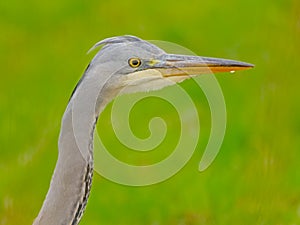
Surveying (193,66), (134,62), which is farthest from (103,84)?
(193,66)

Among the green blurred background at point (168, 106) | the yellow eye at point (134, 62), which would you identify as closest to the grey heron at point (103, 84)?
the yellow eye at point (134, 62)

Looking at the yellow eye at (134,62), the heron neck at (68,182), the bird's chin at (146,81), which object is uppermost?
the yellow eye at (134,62)

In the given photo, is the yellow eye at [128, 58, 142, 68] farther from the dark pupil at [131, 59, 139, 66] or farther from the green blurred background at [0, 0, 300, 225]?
the green blurred background at [0, 0, 300, 225]

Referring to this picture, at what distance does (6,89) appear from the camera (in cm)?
439

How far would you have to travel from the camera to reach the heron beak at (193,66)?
235 centimetres

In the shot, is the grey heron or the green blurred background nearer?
the grey heron

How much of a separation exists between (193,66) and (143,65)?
0.37ft

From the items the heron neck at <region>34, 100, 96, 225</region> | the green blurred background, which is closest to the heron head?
the heron neck at <region>34, 100, 96, 225</region>

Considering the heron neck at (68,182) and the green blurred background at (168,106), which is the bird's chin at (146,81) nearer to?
the heron neck at (68,182)

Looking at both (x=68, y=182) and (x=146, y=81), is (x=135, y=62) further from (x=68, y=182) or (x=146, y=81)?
(x=68, y=182)

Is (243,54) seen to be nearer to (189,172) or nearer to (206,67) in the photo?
(189,172)

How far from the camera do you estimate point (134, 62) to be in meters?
2.32

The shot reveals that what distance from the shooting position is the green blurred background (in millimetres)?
3848

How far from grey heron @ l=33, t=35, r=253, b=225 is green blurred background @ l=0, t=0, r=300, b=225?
92 centimetres
